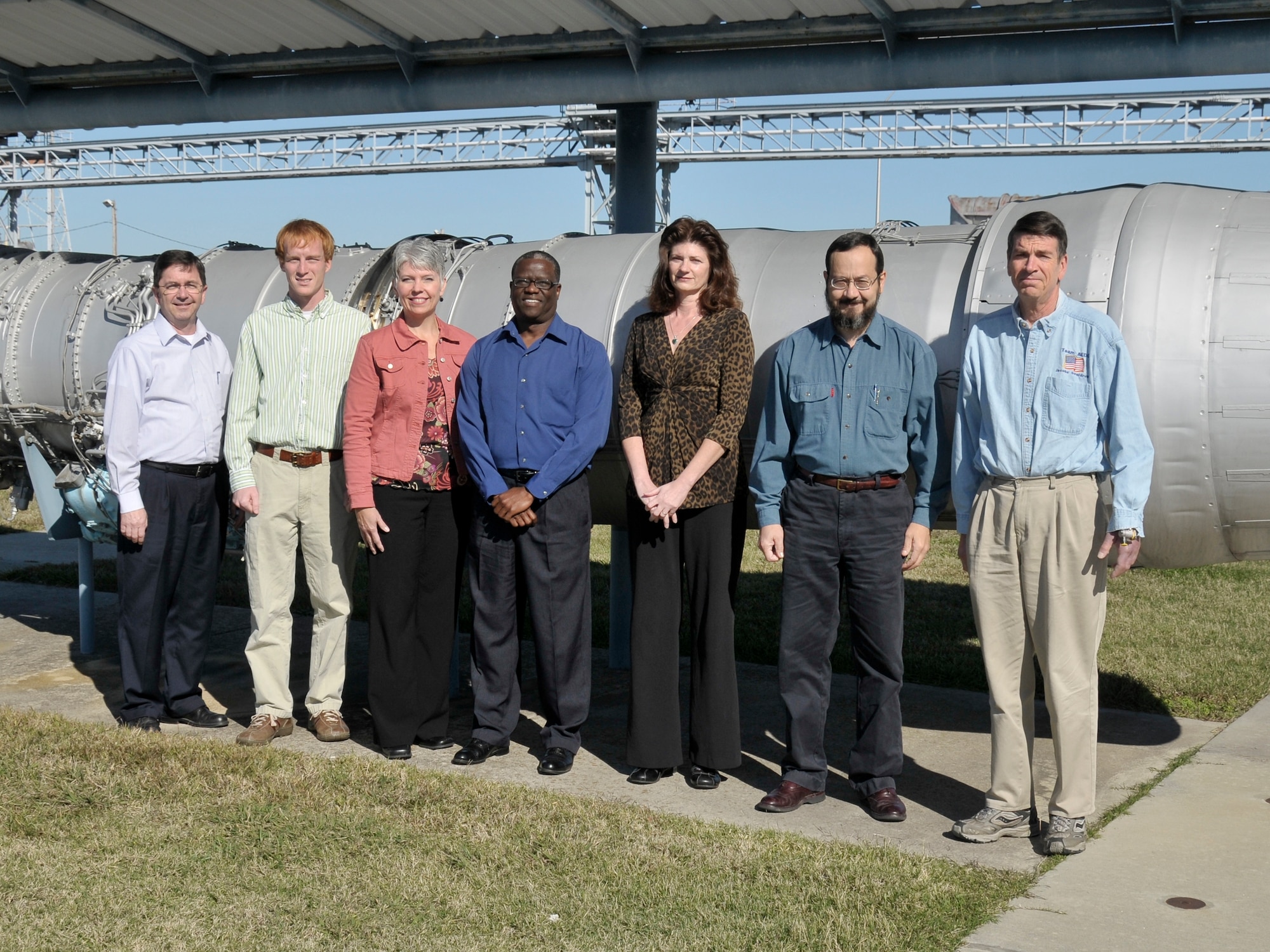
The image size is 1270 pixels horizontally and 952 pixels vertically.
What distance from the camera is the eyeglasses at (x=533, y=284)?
5418 mm

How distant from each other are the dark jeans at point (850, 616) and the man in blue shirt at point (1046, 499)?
1.05 feet

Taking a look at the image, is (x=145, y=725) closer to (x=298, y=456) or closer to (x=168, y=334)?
(x=298, y=456)

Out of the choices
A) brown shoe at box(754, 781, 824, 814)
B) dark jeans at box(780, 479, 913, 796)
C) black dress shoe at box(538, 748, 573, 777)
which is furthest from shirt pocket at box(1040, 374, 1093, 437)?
black dress shoe at box(538, 748, 573, 777)

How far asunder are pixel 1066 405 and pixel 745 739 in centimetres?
241

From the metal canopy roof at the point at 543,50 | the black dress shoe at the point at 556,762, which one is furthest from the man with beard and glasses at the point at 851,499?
the metal canopy roof at the point at 543,50

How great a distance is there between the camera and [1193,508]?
207 inches

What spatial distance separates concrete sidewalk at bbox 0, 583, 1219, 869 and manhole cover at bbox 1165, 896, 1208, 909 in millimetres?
463

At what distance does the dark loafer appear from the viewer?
212 inches

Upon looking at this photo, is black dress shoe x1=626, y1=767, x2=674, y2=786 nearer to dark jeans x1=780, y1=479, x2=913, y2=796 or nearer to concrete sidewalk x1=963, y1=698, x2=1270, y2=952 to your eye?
dark jeans x1=780, y1=479, x2=913, y2=796

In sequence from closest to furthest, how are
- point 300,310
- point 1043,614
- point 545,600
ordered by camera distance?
1. point 1043,614
2. point 545,600
3. point 300,310

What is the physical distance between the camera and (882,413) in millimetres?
4965

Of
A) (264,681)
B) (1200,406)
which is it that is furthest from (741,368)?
(264,681)

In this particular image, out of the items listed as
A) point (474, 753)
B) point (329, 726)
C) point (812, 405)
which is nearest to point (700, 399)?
point (812, 405)

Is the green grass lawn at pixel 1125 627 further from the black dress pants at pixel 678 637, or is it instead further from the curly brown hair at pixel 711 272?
the curly brown hair at pixel 711 272
